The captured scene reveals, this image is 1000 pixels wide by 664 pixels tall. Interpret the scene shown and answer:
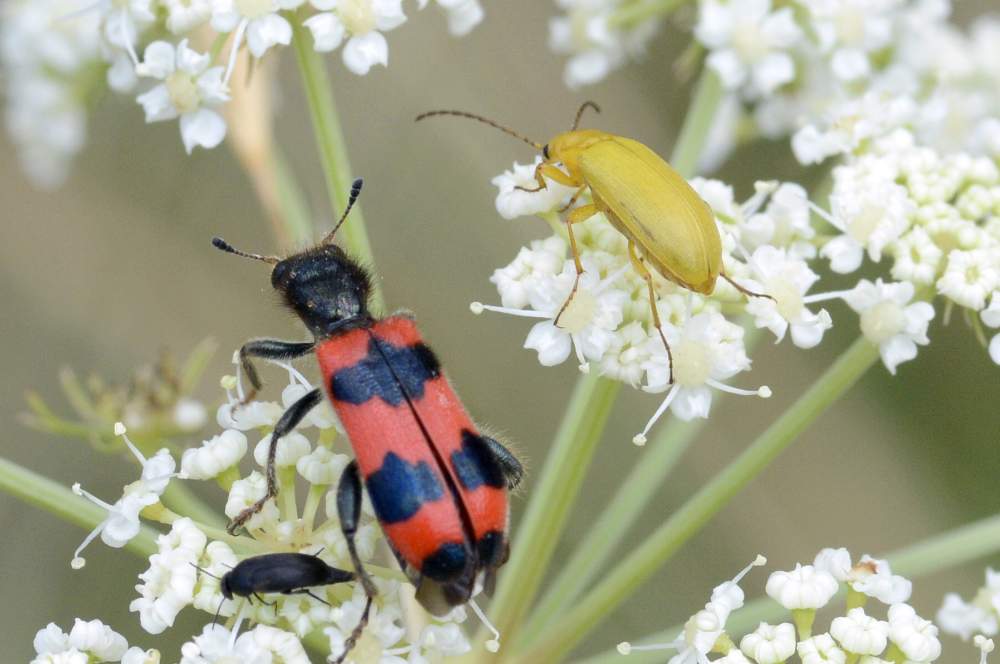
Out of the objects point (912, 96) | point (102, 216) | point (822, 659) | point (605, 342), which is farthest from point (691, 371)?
point (102, 216)

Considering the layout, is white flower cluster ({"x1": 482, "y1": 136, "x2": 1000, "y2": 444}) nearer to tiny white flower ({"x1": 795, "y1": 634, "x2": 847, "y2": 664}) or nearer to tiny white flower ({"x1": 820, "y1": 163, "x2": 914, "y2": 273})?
tiny white flower ({"x1": 820, "y1": 163, "x2": 914, "y2": 273})

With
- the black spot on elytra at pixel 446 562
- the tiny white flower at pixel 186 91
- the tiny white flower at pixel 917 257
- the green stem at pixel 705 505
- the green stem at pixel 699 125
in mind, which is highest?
the tiny white flower at pixel 186 91

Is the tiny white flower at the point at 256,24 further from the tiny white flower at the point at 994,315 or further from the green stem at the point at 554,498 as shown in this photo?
the tiny white flower at the point at 994,315

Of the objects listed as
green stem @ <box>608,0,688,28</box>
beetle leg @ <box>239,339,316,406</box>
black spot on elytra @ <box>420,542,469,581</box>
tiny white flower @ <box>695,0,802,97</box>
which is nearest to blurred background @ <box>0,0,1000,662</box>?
green stem @ <box>608,0,688,28</box>

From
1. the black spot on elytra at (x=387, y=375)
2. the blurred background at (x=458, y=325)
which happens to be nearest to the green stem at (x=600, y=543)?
the black spot on elytra at (x=387, y=375)

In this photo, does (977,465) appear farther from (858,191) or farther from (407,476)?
(407,476)

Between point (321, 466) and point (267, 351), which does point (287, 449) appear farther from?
point (267, 351)
